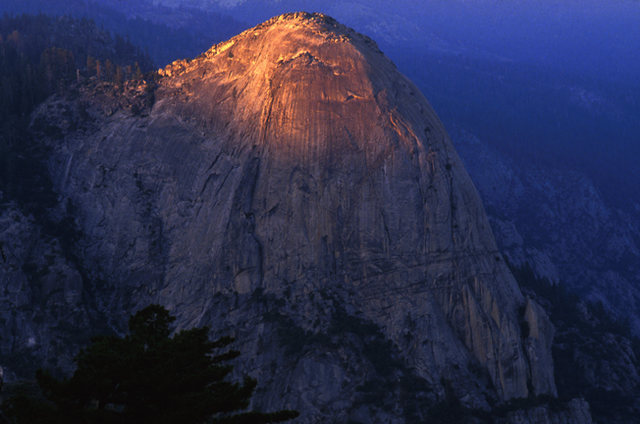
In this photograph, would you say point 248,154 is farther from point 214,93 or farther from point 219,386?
point 219,386

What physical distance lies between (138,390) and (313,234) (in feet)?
163

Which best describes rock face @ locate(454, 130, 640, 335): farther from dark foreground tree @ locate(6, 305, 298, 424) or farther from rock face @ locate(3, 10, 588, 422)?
dark foreground tree @ locate(6, 305, 298, 424)

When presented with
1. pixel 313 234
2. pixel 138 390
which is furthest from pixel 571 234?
pixel 138 390

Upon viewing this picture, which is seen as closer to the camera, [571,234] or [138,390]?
[138,390]

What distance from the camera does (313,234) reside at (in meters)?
72.1

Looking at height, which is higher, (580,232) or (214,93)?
(580,232)

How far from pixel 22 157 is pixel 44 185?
6.09 m

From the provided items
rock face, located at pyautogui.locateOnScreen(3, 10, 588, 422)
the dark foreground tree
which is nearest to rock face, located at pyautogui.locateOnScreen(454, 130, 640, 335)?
rock face, located at pyautogui.locateOnScreen(3, 10, 588, 422)

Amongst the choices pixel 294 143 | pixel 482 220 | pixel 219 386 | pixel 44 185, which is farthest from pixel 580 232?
pixel 219 386

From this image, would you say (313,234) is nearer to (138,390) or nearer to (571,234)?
(138,390)

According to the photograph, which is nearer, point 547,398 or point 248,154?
point 547,398

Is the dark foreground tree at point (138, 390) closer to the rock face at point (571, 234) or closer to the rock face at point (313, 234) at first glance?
the rock face at point (313, 234)

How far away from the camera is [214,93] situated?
8475cm

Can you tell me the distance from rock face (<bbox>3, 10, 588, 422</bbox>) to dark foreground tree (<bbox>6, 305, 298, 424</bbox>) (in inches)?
1580
